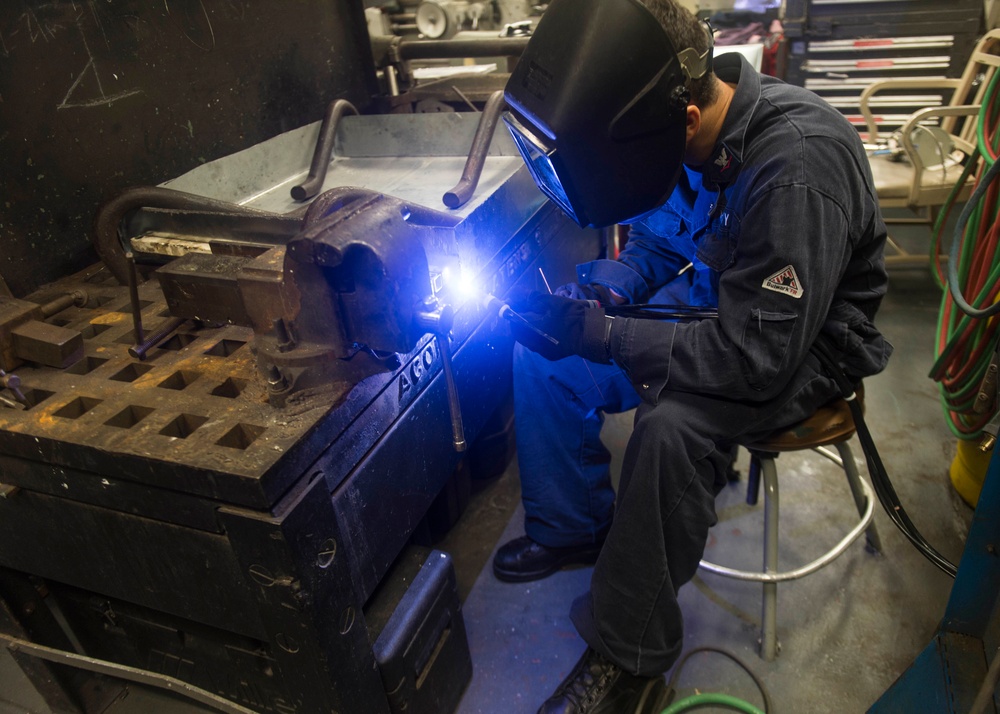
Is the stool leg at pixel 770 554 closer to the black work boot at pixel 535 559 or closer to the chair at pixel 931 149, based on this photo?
the black work boot at pixel 535 559

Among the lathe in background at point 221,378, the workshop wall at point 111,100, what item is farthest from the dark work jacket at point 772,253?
the workshop wall at point 111,100

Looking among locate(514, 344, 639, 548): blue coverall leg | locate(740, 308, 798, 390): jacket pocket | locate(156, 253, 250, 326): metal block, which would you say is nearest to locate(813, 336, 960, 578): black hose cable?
locate(740, 308, 798, 390): jacket pocket

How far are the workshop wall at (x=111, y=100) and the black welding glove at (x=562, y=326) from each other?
1086 millimetres

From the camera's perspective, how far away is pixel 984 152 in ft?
6.08

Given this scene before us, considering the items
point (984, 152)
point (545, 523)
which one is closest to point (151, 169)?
point (545, 523)

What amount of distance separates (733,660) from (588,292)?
1.04 m

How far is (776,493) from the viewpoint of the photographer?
63.4 inches

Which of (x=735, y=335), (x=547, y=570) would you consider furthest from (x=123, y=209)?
(x=547, y=570)

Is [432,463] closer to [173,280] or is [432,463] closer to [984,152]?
[173,280]

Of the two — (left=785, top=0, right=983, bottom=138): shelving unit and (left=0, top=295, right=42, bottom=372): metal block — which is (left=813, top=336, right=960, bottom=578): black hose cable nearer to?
(left=0, top=295, right=42, bottom=372): metal block

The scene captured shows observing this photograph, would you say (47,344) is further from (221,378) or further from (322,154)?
(322,154)

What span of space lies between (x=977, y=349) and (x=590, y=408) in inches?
44.2

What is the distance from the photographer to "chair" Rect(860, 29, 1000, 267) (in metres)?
2.82

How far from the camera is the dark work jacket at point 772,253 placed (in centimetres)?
119
